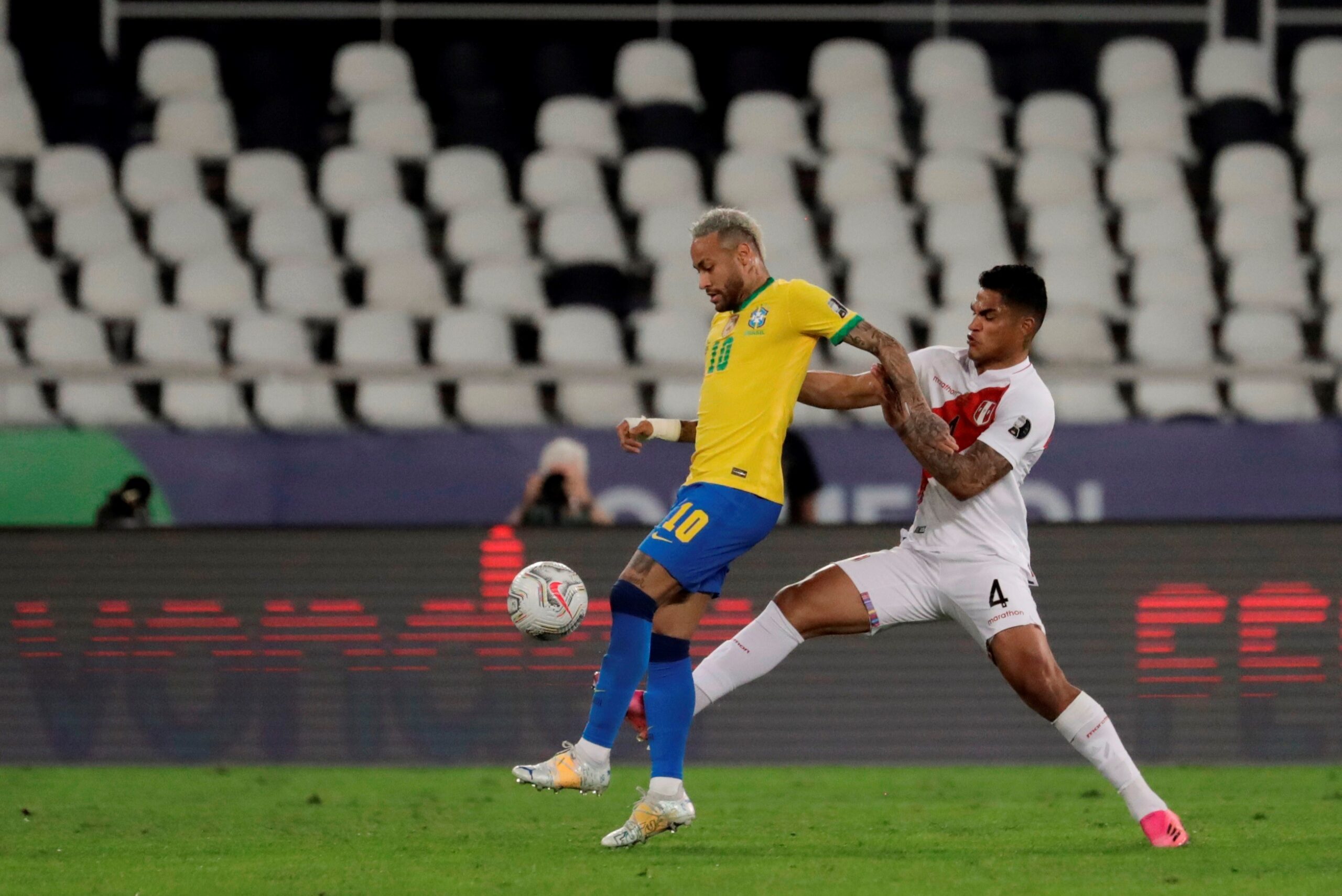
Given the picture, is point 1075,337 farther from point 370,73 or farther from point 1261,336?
point 370,73

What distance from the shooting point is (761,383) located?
6.44 m

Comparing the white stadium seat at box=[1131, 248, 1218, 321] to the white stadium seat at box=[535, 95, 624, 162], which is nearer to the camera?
the white stadium seat at box=[1131, 248, 1218, 321]

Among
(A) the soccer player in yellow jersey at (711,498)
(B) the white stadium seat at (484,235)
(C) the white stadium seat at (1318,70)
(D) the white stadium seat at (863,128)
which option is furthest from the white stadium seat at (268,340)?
(C) the white stadium seat at (1318,70)

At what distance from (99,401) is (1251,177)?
28.6ft

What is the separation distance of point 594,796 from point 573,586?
233cm

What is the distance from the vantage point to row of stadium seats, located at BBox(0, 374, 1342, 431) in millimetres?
12195

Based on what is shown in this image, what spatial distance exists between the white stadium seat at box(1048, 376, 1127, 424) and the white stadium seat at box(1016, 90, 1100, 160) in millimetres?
3299

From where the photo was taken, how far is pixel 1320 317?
1388 centimetres

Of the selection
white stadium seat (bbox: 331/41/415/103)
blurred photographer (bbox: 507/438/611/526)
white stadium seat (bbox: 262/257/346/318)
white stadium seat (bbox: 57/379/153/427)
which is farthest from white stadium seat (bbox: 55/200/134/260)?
blurred photographer (bbox: 507/438/611/526)

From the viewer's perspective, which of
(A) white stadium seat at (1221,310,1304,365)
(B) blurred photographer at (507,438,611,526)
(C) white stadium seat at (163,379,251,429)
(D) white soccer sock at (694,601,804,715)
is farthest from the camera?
(A) white stadium seat at (1221,310,1304,365)

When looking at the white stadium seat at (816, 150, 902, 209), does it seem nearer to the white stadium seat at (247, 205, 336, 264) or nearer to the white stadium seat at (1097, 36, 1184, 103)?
the white stadium seat at (1097, 36, 1184, 103)

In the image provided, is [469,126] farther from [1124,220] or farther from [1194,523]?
[1194,523]

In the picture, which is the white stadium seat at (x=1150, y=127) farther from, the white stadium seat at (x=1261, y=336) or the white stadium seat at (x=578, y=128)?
the white stadium seat at (x=578, y=128)

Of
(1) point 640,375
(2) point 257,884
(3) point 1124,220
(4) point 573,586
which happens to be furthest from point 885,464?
(2) point 257,884
